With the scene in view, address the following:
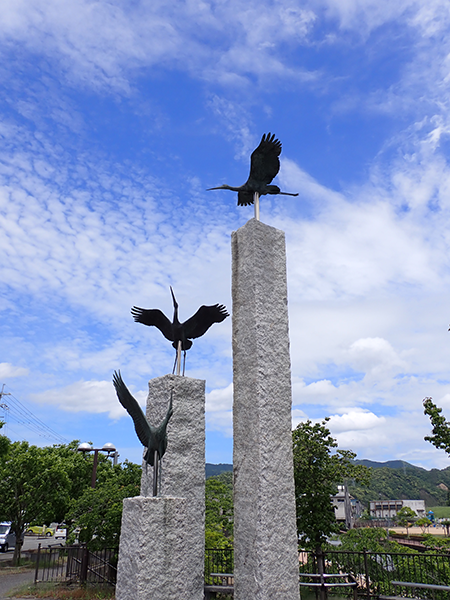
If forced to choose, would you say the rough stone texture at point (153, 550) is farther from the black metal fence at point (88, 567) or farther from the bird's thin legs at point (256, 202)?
the black metal fence at point (88, 567)

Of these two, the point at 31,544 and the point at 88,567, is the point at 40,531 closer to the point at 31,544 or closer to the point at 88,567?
the point at 31,544

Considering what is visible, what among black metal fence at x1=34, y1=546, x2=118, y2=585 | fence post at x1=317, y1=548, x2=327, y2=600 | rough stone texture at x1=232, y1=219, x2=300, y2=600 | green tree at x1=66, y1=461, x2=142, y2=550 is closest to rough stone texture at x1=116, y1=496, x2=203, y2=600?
rough stone texture at x1=232, y1=219, x2=300, y2=600

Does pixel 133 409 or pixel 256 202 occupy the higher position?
pixel 256 202

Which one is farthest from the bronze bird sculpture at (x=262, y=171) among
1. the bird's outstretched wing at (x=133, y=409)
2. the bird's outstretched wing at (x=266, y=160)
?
the bird's outstretched wing at (x=133, y=409)

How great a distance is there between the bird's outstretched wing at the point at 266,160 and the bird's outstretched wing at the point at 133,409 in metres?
3.74

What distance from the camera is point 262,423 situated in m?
5.21

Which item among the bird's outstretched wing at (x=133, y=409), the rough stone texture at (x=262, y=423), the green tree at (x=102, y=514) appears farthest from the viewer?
the green tree at (x=102, y=514)

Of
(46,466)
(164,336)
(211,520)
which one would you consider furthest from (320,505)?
(46,466)

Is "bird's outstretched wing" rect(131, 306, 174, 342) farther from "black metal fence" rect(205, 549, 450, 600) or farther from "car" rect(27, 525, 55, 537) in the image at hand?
"car" rect(27, 525, 55, 537)

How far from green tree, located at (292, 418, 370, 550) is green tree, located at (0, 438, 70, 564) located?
31.6 feet

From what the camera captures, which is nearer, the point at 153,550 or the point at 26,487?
the point at 153,550

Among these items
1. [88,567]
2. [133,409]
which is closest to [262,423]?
[133,409]

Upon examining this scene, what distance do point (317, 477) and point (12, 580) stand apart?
366 inches

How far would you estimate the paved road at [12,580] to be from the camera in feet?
37.1
